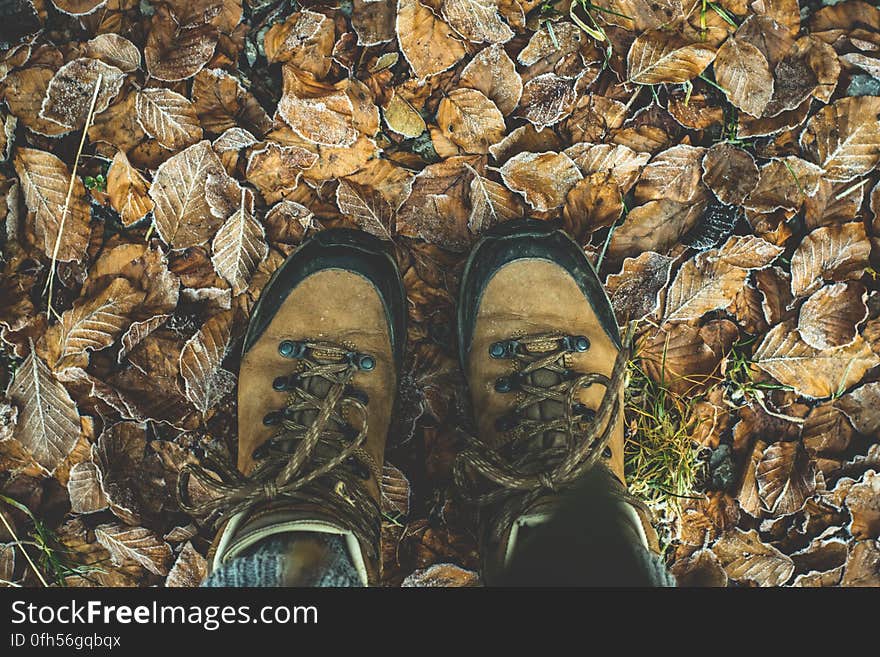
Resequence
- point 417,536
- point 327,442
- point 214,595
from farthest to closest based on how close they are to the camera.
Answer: point 417,536 < point 327,442 < point 214,595

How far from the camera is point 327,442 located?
3.79ft

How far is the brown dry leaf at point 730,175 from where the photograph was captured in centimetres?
123

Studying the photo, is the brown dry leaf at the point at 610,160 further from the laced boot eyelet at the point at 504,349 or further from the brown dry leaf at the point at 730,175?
the laced boot eyelet at the point at 504,349

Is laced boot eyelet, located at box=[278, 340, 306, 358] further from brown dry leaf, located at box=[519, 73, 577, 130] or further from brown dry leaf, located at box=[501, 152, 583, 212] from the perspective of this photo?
brown dry leaf, located at box=[519, 73, 577, 130]

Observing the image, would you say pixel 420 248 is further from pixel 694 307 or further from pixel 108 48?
pixel 108 48

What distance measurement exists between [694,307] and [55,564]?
124 cm

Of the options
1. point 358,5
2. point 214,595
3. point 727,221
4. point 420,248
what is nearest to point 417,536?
point 214,595

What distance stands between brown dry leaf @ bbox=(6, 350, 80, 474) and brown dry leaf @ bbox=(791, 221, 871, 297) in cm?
131

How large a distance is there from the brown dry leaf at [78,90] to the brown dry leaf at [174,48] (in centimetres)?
7

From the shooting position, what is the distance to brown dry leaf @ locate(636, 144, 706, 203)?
1227 millimetres

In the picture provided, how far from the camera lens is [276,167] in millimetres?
1218

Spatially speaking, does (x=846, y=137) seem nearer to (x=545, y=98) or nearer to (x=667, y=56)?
(x=667, y=56)

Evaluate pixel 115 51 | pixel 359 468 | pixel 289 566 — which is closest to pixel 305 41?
pixel 115 51

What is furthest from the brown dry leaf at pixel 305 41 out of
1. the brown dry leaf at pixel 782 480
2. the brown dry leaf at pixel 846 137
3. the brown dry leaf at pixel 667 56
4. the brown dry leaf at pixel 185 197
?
the brown dry leaf at pixel 782 480
